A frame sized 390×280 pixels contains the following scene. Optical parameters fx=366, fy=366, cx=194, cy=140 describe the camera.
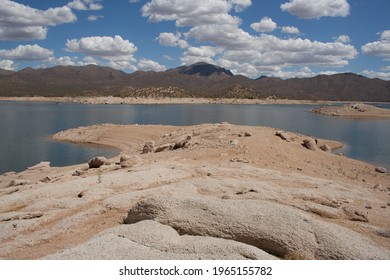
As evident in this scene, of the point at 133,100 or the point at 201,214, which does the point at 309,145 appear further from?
the point at 133,100

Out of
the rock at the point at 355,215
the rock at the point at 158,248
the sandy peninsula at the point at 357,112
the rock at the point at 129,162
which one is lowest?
the sandy peninsula at the point at 357,112

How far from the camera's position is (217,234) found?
8555mm

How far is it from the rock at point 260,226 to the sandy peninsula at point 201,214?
22 millimetres

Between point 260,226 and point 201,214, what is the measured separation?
149cm

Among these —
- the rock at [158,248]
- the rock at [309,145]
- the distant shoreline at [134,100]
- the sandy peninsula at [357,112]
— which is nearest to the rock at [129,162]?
the rock at [158,248]

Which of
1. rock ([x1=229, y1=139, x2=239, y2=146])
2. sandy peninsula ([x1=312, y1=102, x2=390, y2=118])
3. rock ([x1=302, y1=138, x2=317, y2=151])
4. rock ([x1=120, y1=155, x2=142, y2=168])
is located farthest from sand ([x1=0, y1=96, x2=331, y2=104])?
rock ([x1=120, y1=155, x2=142, y2=168])

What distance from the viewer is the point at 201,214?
9.07 meters

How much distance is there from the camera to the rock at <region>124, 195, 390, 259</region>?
7855 millimetres

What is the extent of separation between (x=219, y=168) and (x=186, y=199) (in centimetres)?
791

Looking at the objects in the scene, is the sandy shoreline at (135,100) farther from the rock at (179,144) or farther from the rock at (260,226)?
the rock at (260,226)

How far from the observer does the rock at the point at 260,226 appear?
25.8ft

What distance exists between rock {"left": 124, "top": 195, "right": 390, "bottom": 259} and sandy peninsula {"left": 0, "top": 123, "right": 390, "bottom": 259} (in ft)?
0.07

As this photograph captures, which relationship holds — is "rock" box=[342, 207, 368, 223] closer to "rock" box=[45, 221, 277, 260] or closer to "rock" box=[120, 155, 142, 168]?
"rock" box=[45, 221, 277, 260]

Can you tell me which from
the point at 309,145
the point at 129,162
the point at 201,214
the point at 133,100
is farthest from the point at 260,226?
the point at 133,100
